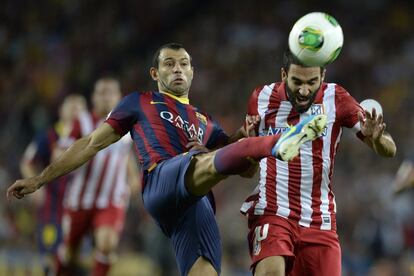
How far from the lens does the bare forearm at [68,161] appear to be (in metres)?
5.95

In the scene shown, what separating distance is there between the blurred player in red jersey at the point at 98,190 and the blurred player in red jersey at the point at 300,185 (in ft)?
10.6

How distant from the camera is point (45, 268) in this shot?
924 centimetres

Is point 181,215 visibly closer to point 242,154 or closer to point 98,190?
point 242,154

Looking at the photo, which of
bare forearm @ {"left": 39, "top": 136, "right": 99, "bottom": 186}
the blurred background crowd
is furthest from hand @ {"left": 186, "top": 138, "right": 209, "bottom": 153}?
the blurred background crowd

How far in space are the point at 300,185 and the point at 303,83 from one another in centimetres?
68

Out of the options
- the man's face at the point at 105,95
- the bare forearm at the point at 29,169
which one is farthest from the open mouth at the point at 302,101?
the bare forearm at the point at 29,169

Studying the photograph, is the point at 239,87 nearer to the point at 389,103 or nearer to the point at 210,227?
the point at 389,103

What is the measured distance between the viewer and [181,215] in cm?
588

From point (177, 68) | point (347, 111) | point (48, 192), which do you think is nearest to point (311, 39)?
point (347, 111)

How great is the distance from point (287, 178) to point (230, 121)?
8.87m

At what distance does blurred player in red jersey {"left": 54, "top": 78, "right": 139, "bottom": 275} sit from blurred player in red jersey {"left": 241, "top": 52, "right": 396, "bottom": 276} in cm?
323

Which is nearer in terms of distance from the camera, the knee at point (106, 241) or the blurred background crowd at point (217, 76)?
the knee at point (106, 241)

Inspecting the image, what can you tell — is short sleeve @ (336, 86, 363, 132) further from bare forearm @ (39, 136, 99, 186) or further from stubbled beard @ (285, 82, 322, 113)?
bare forearm @ (39, 136, 99, 186)

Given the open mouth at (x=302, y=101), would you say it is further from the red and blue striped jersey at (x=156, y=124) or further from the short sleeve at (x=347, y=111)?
the red and blue striped jersey at (x=156, y=124)
